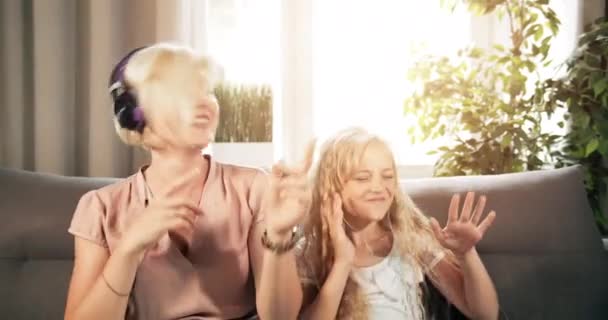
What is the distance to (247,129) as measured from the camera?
84 cm

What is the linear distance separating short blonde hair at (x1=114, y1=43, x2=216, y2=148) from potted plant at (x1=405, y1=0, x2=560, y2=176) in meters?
0.52

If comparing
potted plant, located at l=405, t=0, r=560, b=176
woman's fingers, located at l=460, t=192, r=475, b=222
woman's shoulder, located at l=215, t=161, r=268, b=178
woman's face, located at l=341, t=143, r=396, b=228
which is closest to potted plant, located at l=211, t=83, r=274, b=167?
woman's shoulder, located at l=215, t=161, r=268, b=178

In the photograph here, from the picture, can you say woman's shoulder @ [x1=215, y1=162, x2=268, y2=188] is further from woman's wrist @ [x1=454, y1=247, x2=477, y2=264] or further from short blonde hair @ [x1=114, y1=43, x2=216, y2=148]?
woman's wrist @ [x1=454, y1=247, x2=477, y2=264]

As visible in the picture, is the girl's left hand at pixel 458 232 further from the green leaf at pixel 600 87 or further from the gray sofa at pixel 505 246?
the green leaf at pixel 600 87

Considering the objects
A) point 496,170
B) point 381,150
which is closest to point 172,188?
point 381,150

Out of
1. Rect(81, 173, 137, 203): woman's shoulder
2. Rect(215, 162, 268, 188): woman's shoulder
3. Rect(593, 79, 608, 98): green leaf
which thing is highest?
Rect(593, 79, 608, 98): green leaf

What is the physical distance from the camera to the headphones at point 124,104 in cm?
71

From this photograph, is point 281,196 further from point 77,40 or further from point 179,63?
point 77,40

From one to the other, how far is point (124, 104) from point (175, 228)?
15cm

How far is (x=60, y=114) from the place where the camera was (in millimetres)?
1146

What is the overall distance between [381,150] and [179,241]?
9.9 inches

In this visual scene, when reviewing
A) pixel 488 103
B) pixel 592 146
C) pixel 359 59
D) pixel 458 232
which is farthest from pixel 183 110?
pixel 592 146

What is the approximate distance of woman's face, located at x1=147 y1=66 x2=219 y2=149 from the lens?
27.7 inches

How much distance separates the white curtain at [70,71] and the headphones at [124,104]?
0.34 metres
